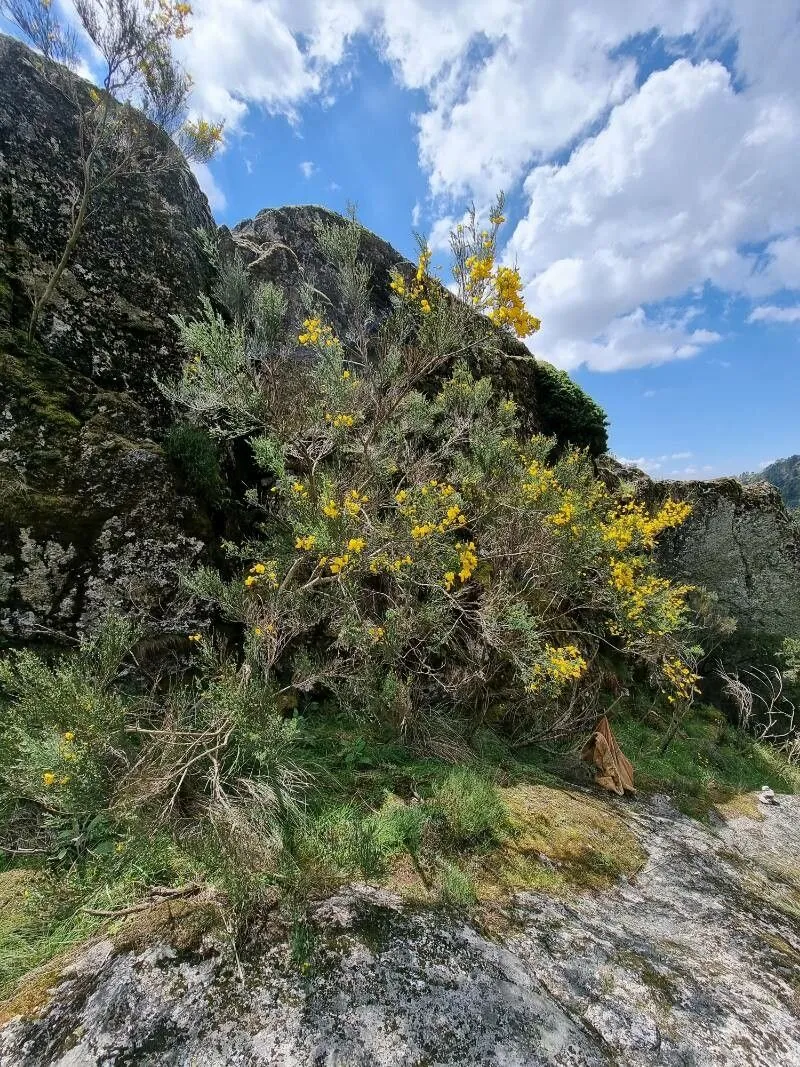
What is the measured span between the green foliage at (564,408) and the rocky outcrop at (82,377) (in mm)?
7030

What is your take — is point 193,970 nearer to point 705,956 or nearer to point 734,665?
point 705,956

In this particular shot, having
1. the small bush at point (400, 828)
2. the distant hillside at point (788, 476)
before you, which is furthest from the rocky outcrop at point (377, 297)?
the distant hillside at point (788, 476)

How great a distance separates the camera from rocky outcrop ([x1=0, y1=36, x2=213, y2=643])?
3.61 meters

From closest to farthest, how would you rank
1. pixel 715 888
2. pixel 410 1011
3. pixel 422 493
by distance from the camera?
pixel 410 1011 → pixel 715 888 → pixel 422 493

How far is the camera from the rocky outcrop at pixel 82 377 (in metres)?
3.61

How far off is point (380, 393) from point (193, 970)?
4.57 metres

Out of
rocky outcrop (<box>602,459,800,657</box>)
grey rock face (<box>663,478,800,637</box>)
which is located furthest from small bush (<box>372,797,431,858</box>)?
grey rock face (<box>663,478,800,637</box>)

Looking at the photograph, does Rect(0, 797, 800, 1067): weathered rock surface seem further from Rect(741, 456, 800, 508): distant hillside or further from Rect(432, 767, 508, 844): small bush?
Rect(741, 456, 800, 508): distant hillside

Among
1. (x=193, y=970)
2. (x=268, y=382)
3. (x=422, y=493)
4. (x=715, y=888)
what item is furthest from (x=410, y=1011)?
(x=268, y=382)

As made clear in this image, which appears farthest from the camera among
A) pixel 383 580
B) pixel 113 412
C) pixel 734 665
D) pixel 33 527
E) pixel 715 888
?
pixel 734 665

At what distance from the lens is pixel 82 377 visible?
14.2ft

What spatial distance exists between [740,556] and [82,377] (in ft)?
40.8

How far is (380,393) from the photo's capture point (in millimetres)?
4965

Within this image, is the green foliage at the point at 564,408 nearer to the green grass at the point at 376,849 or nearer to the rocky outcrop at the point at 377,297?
the rocky outcrop at the point at 377,297
